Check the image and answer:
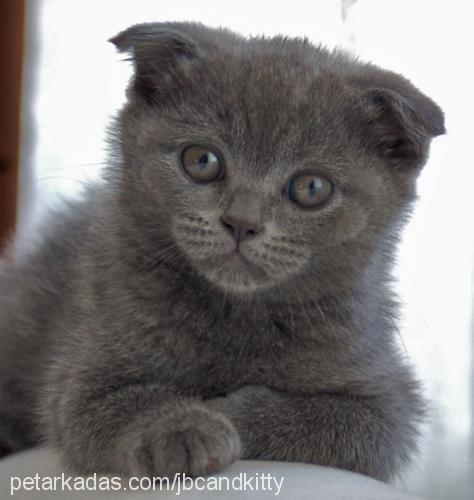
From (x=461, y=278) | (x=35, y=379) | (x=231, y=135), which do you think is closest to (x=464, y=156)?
(x=461, y=278)

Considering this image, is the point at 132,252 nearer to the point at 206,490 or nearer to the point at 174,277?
the point at 174,277

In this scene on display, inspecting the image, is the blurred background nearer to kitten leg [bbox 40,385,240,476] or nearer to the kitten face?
the kitten face

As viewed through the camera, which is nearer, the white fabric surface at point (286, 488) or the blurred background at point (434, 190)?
the white fabric surface at point (286, 488)

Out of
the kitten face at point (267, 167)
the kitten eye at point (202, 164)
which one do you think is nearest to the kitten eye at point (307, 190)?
the kitten face at point (267, 167)

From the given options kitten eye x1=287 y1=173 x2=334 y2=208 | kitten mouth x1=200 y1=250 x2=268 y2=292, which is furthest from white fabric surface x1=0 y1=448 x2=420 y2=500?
kitten eye x1=287 y1=173 x2=334 y2=208

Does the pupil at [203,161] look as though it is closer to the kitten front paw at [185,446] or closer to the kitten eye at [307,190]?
the kitten eye at [307,190]
